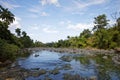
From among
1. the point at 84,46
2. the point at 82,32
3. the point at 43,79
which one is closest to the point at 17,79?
the point at 43,79

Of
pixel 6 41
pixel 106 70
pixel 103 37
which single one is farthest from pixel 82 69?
pixel 103 37

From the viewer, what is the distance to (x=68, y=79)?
21.2 meters

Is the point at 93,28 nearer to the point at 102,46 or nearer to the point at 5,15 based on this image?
the point at 102,46

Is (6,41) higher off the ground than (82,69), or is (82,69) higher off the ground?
(6,41)

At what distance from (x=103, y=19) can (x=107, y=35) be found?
1039 inches

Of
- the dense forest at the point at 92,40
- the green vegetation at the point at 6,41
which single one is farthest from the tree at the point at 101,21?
the green vegetation at the point at 6,41

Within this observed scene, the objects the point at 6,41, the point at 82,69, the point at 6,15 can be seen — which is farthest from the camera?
the point at 6,15

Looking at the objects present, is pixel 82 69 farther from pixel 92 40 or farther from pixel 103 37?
pixel 92 40

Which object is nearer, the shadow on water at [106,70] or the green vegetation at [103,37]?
the shadow on water at [106,70]

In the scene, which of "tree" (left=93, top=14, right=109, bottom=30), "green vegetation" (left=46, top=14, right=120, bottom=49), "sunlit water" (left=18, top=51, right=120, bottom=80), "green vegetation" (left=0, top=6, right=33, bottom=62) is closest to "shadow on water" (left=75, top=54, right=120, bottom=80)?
"sunlit water" (left=18, top=51, right=120, bottom=80)

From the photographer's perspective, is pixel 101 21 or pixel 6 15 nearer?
pixel 6 15

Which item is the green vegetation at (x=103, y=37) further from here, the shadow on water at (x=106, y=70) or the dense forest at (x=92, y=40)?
the shadow on water at (x=106, y=70)

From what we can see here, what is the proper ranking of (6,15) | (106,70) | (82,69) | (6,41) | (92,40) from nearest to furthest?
1. (106,70)
2. (82,69)
3. (6,41)
4. (6,15)
5. (92,40)

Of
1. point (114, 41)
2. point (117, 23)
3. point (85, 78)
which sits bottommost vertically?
point (85, 78)
